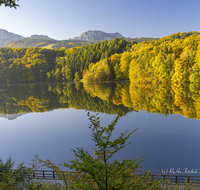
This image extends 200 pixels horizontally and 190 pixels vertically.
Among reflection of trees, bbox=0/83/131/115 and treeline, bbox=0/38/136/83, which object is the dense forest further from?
reflection of trees, bbox=0/83/131/115

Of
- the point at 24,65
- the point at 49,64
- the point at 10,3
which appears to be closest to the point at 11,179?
the point at 10,3

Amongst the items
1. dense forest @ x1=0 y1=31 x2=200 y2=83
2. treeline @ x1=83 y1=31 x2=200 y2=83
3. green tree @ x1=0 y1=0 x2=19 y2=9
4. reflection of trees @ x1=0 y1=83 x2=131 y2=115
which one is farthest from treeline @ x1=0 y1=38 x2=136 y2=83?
green tree @ x1=0 y1=0 x2=19 y2=9

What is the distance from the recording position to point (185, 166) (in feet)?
42.8

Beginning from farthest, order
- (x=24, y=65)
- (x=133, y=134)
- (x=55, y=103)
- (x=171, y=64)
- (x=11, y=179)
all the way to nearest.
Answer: (x=24, y=65) → (x=171, y=64) → (x=55, y=103) → (x=133, y=134) → (x=11, y=179)

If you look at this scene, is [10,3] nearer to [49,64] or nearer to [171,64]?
[171,64]

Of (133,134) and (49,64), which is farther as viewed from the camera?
(49,64)

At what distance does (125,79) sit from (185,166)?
93389mm

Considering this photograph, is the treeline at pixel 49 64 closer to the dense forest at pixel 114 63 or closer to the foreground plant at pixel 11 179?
the dense forest at pixel 114 63

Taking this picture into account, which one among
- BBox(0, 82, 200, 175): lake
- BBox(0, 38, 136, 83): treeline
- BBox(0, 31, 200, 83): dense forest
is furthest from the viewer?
BBox(0, 38, 136, 83): treeline

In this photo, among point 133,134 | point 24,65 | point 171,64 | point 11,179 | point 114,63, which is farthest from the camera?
point 24,65

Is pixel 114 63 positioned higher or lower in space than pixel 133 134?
higher

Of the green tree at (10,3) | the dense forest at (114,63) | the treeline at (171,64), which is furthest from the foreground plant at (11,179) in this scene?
the dense forest at (114,63)

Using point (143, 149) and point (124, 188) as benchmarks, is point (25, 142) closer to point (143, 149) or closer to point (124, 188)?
point (143, 149)

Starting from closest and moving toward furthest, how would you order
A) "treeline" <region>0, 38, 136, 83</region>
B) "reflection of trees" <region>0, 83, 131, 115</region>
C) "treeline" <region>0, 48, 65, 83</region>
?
"reflection of trees" <region>0, 83, 131, 115</region>
"treeline" <region>0, 48, 65, 83</region>
"treeline" <region>0, 38, 136, 83</region>
